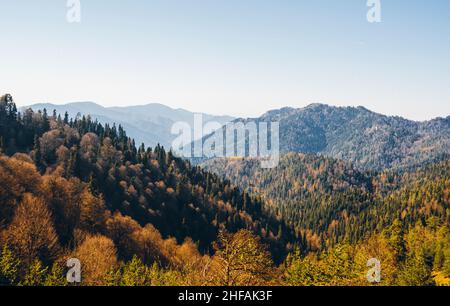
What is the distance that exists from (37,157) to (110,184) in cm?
3376

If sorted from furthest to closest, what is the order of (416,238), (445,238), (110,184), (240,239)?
1. (110,184)
2. (416,238)
3. (445,238)
4. (240,239)

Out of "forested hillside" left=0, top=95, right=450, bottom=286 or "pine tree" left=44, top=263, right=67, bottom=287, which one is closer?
"pine tree" left=44, top=263, right=67, bottom=287

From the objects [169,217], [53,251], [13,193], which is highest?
[13,193]

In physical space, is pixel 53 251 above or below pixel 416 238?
above

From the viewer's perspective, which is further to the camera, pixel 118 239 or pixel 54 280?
pixel 118 239

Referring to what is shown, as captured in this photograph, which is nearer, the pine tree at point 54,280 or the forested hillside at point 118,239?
the pine tree at point 54,280

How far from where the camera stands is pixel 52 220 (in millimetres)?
106188

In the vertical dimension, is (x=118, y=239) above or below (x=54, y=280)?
below
